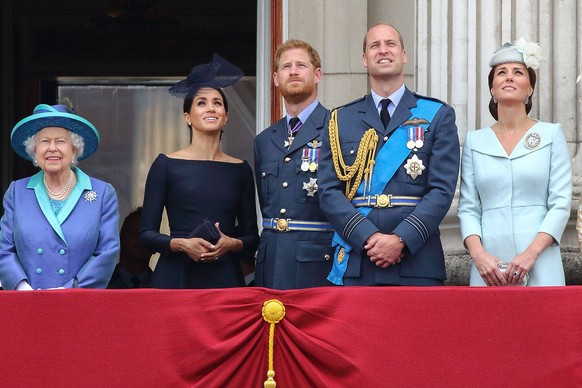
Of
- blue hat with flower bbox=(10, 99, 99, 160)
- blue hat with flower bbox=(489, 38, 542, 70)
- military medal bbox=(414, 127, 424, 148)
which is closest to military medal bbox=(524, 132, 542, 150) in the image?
blue hat with flower bbox=(489, 38, 542, 70)

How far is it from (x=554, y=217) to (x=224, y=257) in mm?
1437

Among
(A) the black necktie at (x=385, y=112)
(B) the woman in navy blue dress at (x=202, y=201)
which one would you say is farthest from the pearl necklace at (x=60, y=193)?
(A) the black necktie at (x=385, y=112)

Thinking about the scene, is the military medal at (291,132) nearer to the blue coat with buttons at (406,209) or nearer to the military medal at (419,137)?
the blue coat with buttons at (406,209)

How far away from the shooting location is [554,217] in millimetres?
5676

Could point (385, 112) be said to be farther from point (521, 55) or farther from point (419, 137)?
point (521, 55)

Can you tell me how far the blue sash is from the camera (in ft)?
18.8

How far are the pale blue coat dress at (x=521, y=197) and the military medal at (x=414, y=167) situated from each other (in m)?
0.28

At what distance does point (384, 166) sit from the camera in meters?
5.76

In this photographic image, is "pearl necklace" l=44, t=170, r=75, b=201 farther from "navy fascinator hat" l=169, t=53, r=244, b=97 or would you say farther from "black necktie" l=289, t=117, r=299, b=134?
"black necktie" l=289, t=117, r=299, b=134

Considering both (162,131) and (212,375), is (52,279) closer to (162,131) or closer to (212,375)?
(212,375)

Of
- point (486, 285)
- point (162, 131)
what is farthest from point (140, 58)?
point (486, 285)

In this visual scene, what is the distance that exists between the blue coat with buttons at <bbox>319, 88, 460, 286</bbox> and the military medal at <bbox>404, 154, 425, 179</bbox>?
0.02m

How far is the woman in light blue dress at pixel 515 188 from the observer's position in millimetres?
5656

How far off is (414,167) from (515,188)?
0.42 m
